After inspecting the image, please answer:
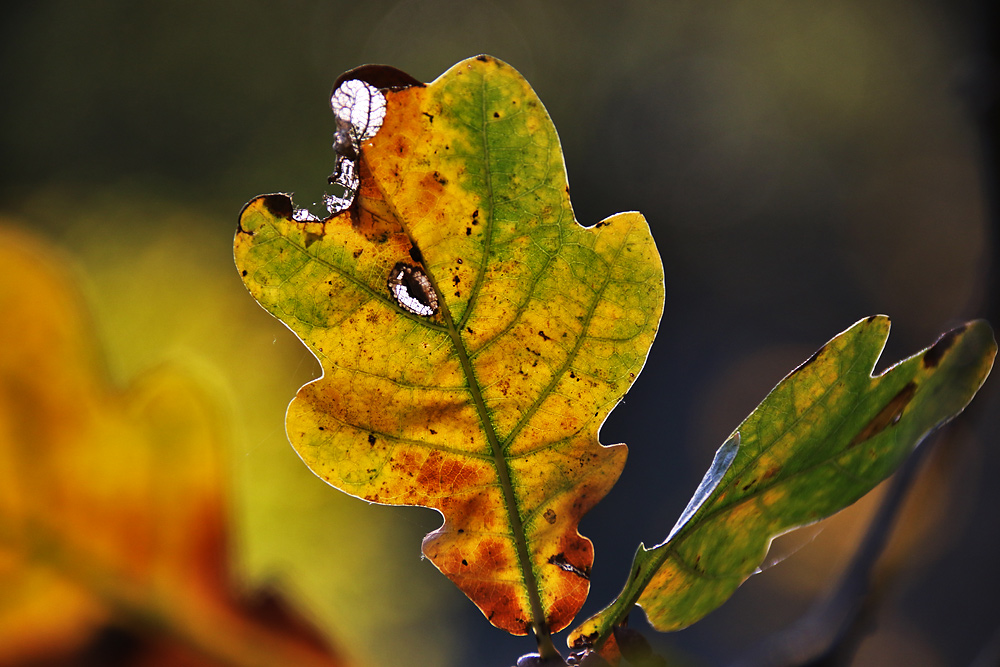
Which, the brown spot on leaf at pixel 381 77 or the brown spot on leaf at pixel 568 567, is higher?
the brown spot on leaf at pixel 381 77

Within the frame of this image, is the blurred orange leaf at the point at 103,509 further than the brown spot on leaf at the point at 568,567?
No

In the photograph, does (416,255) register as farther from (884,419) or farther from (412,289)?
(884,419)

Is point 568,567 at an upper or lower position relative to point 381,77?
lower

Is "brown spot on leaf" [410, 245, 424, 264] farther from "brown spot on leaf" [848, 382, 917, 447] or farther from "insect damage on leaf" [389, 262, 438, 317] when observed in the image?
"brown spot on leaf" [848, 382, 917, 447]

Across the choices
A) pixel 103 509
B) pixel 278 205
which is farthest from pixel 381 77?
pixel 103 509

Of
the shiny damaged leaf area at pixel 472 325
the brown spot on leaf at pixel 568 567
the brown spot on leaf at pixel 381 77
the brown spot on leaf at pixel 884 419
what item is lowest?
the brown spot on leaf at pixel 568 567

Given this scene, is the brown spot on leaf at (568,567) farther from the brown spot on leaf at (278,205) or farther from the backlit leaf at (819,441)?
the brown spot on leaf at (278,205)

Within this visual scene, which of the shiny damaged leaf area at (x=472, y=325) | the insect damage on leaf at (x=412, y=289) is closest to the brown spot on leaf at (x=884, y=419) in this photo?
the shiny damaged leaf area at (x=472, y=325)
